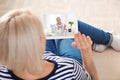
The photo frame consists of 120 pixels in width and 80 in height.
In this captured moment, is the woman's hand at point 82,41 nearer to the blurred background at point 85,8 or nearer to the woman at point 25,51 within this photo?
the woman at point 25,51

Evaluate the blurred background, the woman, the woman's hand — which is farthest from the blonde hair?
the blurred background

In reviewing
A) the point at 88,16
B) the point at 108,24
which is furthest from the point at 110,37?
the point at 88,16

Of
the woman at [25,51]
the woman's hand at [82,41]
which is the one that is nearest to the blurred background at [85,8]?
the woman's hand at [82,41]

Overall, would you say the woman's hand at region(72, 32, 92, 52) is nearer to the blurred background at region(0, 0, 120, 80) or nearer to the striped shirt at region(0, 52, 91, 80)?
the striped shirt at region(0, 52, 91, 80)

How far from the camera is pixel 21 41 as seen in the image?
0.75m

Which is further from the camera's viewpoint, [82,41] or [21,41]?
[82,41]

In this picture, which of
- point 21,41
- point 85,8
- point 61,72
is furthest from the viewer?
point 85,8

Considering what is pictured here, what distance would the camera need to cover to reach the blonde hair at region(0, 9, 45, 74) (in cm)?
76

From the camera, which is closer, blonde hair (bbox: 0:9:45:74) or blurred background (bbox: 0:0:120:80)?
blonde hair (bbox: 0:9:45:74)

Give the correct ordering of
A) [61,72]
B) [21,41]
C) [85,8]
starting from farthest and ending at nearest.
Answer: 1. [85,8]
2. [61,72]
3. [21,41]

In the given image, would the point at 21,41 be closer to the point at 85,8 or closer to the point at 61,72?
the point at 61,72

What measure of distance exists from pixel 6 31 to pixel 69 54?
1.93 ft

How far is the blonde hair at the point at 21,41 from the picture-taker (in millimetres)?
756

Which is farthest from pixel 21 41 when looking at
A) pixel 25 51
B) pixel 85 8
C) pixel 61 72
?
pixel 85 8
